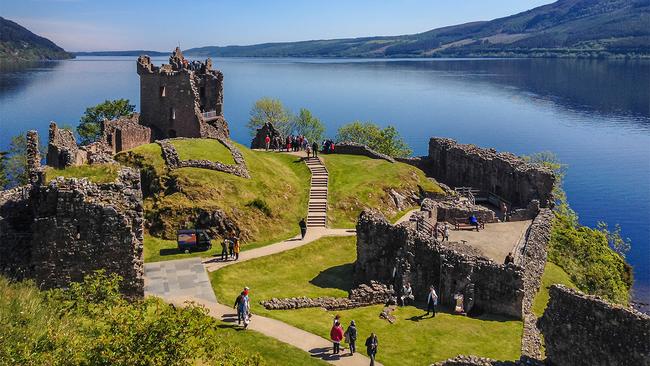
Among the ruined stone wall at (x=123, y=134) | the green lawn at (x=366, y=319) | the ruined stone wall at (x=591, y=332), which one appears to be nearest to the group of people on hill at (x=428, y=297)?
the green lawn at (x=366, y=319)

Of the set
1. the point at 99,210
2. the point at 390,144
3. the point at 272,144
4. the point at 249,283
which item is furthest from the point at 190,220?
the point at 390,144

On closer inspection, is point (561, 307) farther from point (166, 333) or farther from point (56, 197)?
point (56, 197)

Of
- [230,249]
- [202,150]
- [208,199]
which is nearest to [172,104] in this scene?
[202,150]

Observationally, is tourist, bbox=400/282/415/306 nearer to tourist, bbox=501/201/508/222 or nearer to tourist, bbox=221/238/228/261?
tourist, bbox=221/238/228/261

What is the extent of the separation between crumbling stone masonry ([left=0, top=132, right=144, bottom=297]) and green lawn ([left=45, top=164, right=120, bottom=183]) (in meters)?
2.76

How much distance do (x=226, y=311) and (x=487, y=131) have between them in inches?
5990

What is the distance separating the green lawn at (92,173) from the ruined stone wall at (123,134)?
28341mm

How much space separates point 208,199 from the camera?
50.3 meters

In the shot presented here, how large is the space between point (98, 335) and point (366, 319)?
64.1 feet

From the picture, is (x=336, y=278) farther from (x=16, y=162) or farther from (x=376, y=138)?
(x=16, y=162)

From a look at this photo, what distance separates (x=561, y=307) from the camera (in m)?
24.1

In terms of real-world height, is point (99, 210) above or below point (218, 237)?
Answer: above

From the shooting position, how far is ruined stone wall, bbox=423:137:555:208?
63000 mm

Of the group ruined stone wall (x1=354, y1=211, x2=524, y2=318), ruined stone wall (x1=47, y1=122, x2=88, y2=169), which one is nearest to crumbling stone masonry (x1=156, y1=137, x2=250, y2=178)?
ruined stone wall (x1=47, y1=122, x2=88, y2=169)
